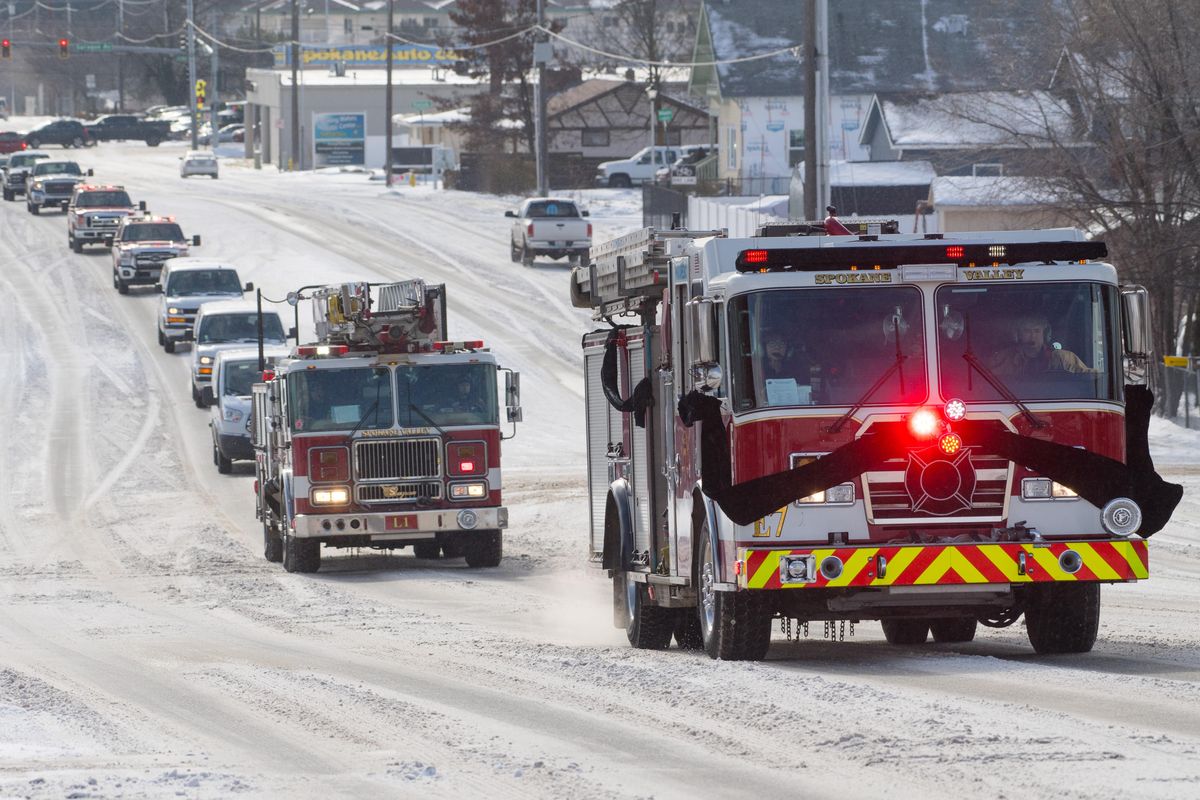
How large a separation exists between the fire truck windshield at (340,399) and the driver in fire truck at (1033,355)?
11.0 m

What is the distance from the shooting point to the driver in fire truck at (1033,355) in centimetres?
1106

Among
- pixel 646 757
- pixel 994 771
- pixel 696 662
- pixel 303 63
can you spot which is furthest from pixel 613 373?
pixel 303 63

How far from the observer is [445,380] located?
70.1 feet

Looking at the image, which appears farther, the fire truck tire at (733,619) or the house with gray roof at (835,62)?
the house with gray roof at (835,62)

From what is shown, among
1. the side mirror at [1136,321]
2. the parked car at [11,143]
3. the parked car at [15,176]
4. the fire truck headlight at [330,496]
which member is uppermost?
the parked car at [11,143]

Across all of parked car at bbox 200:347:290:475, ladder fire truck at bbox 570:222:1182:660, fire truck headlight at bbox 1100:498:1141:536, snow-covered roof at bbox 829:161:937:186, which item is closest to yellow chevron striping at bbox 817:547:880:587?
ladder fire truck at bbox 570:222:1182:660

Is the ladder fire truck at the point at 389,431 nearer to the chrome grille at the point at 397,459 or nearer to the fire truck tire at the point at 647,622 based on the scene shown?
the chrome grille at the point at 397,459

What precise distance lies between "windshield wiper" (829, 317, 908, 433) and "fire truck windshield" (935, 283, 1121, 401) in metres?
0.23

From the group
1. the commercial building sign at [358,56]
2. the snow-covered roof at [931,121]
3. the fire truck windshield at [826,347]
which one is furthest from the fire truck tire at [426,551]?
the commercial building sign at [358,56]

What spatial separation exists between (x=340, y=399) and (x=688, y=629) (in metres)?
8.14

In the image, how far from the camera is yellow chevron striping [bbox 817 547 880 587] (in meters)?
10.9

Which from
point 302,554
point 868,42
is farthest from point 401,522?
point 868,42

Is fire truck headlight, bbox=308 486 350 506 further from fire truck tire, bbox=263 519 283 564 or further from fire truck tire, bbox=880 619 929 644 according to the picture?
fire truck tire, bbox=880 619 929 644

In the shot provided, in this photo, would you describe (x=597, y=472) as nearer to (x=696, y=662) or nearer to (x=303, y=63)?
(x=696, y=662)
